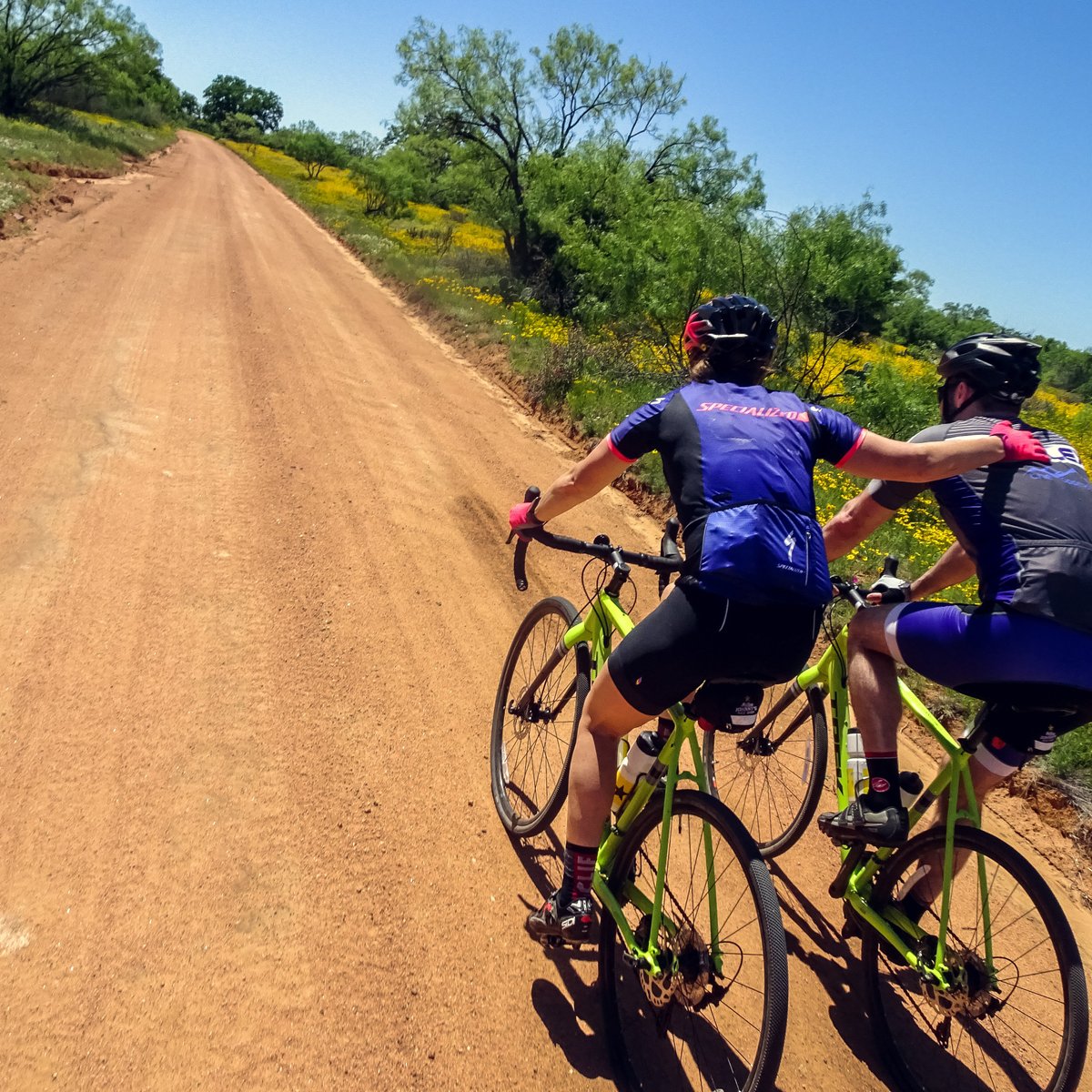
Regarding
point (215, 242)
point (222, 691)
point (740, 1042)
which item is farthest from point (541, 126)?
point (740, 1042)

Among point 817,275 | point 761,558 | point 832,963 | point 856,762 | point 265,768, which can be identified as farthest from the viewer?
point 817,275

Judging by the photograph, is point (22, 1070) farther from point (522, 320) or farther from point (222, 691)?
point (522, 320)

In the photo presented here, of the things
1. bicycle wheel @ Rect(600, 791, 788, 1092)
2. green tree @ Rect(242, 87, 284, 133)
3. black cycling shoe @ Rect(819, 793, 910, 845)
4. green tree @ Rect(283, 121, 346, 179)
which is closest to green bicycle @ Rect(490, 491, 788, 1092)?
bicycle wheel @ Rect(600, 791, 788, 1092)

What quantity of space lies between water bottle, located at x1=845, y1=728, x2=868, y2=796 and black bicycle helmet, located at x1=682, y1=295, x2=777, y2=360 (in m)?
1.44

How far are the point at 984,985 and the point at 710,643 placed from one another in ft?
4.52

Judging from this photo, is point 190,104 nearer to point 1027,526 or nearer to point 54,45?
Result: point 54,45

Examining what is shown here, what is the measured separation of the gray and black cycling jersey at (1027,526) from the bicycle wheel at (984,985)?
0.77 metres

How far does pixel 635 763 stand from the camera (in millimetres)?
2859

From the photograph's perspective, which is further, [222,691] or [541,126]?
[541,126]

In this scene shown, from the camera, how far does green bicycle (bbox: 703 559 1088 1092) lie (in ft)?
8.02

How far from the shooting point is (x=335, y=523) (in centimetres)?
611

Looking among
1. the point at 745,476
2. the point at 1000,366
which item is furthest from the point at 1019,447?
the point at 745,476

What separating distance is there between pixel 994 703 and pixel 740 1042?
4.44 feet

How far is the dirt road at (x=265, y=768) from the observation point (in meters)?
2.56
